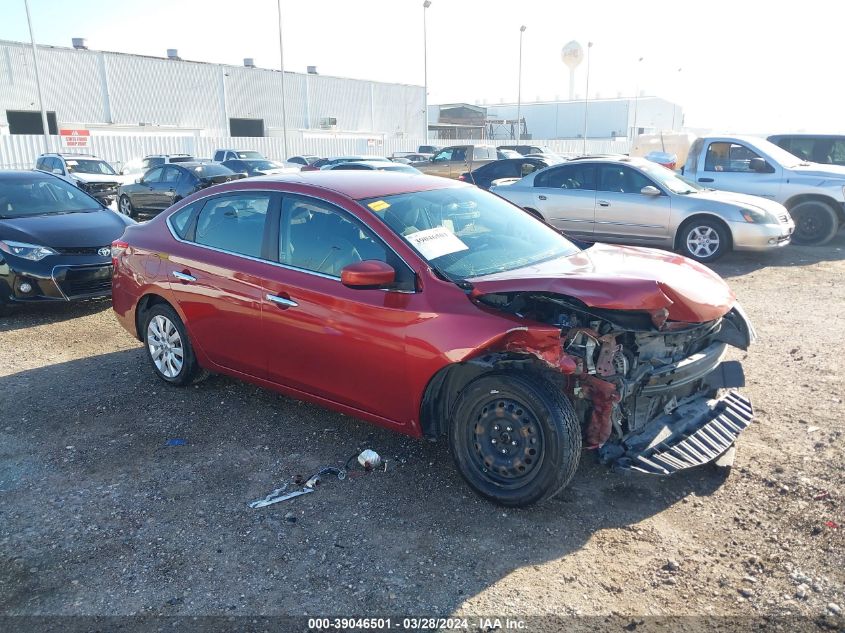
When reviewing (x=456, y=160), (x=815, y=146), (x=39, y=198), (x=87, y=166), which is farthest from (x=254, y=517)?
(x=87, y=166)

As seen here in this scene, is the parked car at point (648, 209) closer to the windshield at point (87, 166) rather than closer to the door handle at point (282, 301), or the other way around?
the door handle at point (282, 301)

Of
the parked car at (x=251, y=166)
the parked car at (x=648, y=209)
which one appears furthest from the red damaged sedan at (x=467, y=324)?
the parked car at (x=251, y=166)

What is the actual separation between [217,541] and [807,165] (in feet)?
40.9

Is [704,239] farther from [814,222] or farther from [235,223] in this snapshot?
[235,223]

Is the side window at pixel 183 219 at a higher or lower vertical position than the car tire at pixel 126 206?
higher

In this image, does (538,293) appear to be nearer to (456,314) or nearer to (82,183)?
(456,314)

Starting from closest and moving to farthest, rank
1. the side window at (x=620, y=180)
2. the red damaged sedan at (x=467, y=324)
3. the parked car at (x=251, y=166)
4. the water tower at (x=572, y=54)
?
the red damaged sedan at (x=467, y=324), the side window at (x=620, y=180), the parked car at (x=251, y=166), the water tower at (x=572, y=54)

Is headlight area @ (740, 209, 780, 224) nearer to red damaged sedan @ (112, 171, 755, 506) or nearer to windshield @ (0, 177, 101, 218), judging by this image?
red damaged sedan @ (112, 171, 755, 506)

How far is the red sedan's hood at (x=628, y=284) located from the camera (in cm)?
329

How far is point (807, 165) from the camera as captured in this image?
39.4 feet

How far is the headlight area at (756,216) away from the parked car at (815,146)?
4697 millimetres

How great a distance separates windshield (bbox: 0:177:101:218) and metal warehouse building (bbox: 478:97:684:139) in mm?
54298

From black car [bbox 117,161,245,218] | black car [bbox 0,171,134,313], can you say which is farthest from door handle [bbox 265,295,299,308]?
black car [bbox 117,161,245,218]

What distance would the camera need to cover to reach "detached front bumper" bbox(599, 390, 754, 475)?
348cm
